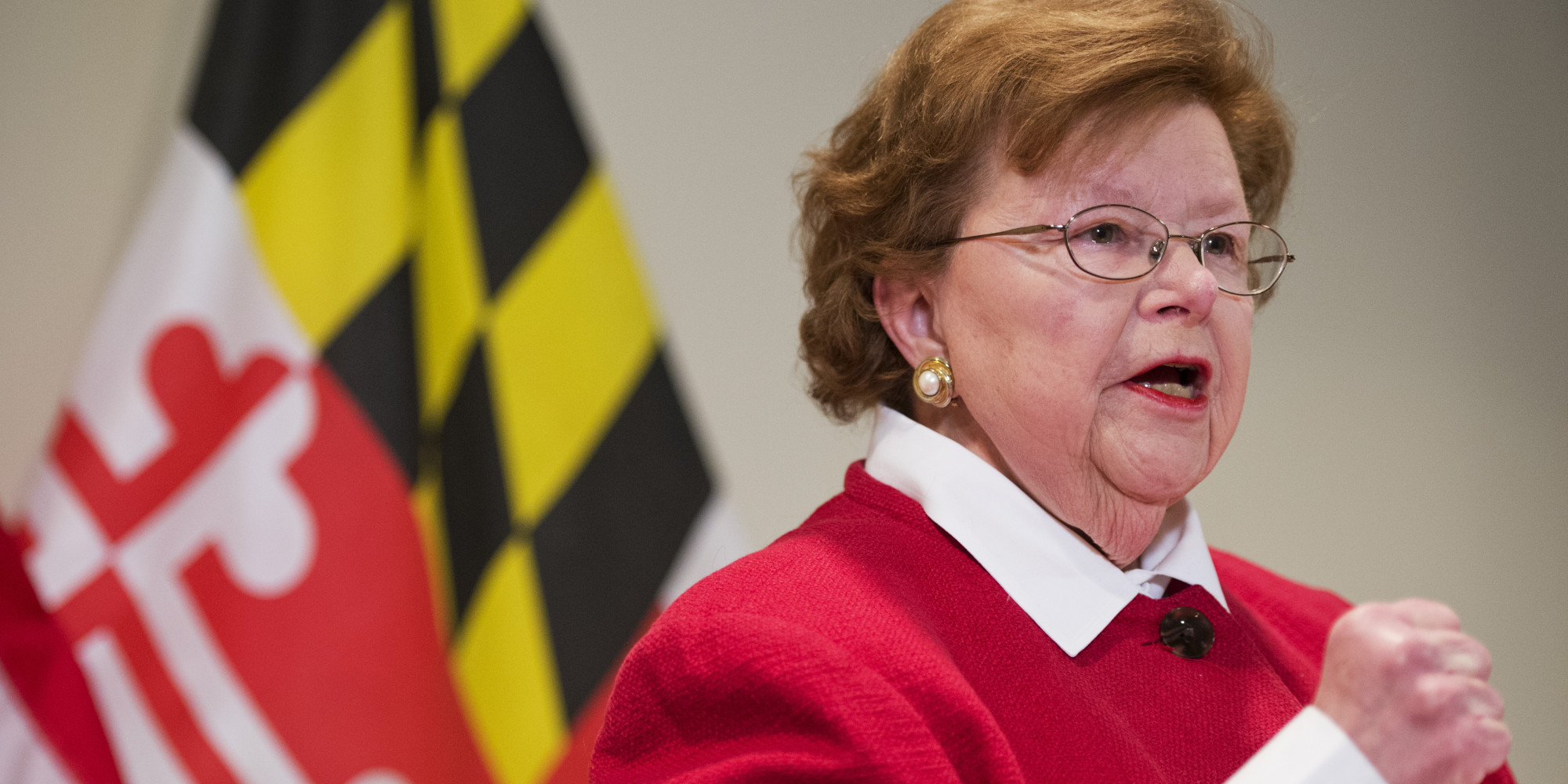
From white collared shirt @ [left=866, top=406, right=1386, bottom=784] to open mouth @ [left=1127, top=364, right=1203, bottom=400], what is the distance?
5.8 inches

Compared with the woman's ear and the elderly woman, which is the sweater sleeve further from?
the woman's ear

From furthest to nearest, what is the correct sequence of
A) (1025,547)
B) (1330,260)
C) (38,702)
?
1. (1330,260)
2. (38,702)
3. (1025,547)

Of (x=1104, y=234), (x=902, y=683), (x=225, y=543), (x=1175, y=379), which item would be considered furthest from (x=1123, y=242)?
(x=225, y=543)

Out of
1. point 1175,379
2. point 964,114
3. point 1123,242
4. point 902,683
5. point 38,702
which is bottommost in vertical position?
point 38,702

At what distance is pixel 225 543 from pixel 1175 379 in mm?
1335

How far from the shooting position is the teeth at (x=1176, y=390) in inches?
43.6

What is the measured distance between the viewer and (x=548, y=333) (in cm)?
A: 197

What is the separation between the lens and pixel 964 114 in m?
1.11

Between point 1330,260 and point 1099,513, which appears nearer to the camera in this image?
point 1099,513

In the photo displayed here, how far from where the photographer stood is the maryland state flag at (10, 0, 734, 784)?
67.4 inches

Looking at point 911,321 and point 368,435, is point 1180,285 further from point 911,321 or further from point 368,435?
point 368,435

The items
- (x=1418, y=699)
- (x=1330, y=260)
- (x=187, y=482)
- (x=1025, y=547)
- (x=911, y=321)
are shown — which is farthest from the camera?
(x=1330, y=260)

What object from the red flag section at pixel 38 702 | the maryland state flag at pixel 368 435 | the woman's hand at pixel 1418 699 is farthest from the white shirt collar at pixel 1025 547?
the red flag section at pixel 38 702

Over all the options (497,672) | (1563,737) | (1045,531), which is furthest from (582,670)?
(1563,737)
